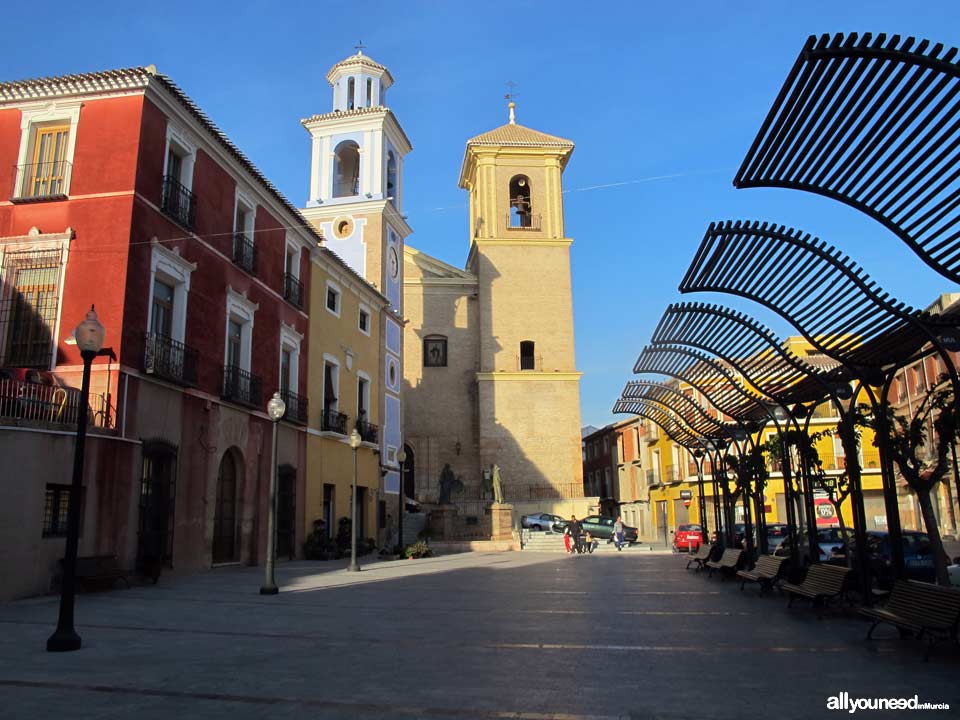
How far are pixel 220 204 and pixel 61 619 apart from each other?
13.6 meters

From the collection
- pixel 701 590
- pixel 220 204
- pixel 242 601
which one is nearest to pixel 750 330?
pixel 701 590

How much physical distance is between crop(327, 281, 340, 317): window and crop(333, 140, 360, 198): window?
7300mm

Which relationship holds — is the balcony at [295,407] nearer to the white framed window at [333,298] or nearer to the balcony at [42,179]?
the white framed window at [333,298]

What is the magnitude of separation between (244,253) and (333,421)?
7.44 m

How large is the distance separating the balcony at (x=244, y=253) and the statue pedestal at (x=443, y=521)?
15.1 meters

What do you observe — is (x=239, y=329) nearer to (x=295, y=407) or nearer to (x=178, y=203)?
(x=295, y=407)

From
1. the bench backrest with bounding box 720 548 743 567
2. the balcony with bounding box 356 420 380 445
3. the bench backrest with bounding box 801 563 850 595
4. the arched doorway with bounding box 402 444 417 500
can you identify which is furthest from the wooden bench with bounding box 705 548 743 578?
the arched doorway with bounding box 402 444 417 500

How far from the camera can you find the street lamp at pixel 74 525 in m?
7.68

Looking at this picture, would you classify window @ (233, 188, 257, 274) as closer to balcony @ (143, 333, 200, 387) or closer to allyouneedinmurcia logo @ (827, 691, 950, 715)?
balcony @ (143, 333, 200, 387)

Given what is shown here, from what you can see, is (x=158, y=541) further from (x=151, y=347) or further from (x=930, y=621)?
(x=930, y=621)

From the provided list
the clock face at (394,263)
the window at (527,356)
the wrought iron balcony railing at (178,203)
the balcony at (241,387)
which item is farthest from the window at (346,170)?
the wrought iron balcony railing at (178,203)

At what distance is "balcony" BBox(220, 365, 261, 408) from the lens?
19125 mm

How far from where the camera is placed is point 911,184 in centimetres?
620

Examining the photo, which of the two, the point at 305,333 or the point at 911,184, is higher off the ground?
the point at 305,333
